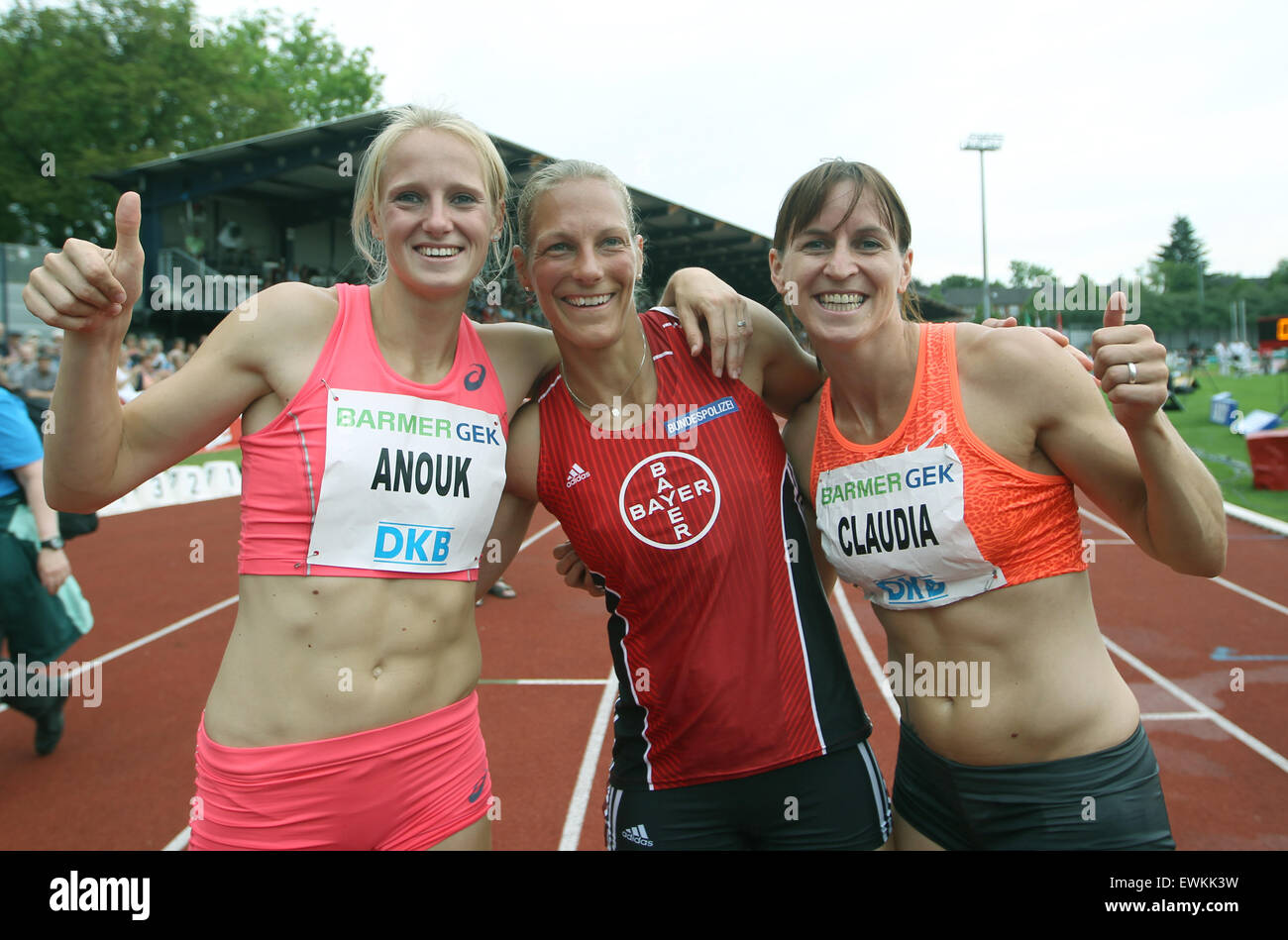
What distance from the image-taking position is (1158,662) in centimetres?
565

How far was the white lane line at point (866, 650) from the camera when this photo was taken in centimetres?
508

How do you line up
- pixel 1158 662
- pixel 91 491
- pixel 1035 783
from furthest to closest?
pixel 1158 662
pixel 1035 783
pixel 91 491

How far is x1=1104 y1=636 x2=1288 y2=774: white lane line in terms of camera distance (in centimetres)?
429

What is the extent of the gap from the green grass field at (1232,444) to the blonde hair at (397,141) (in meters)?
11.0

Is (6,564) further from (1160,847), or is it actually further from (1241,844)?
(1241,844)

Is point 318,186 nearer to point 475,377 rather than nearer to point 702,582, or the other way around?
point 475,377

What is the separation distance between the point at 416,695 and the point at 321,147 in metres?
18.6

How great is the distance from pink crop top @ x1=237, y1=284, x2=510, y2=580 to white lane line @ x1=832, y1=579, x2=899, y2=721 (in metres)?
3.12

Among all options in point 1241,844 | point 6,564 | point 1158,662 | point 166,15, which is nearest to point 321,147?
point 166,15

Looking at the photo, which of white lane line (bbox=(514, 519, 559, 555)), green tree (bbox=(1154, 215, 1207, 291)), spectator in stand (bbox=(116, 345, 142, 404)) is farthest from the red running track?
green tree (bbox=(1154, 215, 1207, 291))

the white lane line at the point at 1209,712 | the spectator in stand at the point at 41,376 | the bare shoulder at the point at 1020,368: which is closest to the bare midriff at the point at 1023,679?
the bare shoulder at the point at 1020,368

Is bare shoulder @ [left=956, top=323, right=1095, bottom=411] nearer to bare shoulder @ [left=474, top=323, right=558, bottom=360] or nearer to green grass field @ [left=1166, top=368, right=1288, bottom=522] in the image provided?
bare shoulder @ [left=474, top=323, right=558, bottom=360]

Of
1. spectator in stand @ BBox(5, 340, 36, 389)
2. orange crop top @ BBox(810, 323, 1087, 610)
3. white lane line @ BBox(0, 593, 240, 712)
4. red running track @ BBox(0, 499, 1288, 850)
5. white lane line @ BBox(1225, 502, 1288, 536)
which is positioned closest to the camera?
orange crop top @ BBox(810, 323, 1087, 610)

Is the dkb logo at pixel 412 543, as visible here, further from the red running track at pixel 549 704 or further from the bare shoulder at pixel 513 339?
the red running track at pixel 549 704
